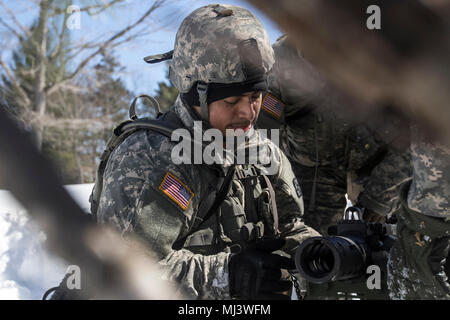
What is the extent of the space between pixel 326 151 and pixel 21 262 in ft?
8.16

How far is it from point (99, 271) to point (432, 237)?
1.44 metres

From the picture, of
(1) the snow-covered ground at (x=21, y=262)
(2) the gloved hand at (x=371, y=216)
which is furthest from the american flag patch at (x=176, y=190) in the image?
(2) the gloved hand at (x=371, y=216)

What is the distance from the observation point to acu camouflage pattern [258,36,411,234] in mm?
3598

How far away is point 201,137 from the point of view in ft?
8.35

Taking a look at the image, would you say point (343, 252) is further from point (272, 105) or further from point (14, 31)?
point (14, 31)

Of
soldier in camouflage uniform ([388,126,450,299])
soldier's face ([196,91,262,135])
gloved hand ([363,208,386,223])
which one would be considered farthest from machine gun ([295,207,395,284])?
gloved hand ([363,208,386,223])

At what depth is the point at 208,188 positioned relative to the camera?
8.20 feet

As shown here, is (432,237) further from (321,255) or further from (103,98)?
(103,98)

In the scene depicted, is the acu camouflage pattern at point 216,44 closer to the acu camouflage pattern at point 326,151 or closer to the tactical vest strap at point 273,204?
the tactical vest strap at point 273,204

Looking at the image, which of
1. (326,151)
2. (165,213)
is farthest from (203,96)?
(326,151)

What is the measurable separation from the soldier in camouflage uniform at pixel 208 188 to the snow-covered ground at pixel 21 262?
166 centimetres

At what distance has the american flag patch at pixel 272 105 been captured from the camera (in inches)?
138

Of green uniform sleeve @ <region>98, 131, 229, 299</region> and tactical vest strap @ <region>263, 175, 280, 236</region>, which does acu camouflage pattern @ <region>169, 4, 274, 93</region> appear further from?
tactical vest strap @ <region>263, 175, 280, 236</region>
